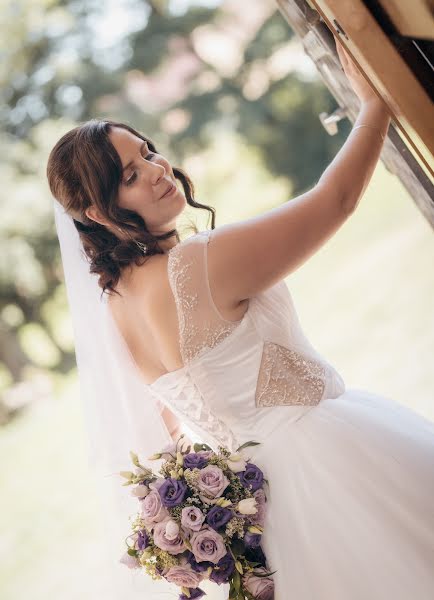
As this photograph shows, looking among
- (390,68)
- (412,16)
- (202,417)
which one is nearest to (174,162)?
(202,417)

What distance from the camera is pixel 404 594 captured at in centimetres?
168

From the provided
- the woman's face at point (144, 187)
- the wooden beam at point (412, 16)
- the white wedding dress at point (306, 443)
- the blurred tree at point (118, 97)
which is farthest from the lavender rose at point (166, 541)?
the blurred tree at point (118, 97)

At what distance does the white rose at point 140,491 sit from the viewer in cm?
189

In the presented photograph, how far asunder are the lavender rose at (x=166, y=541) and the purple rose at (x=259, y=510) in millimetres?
189

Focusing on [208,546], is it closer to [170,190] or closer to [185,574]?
[185,574]

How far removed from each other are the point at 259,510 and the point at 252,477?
9 centimetres

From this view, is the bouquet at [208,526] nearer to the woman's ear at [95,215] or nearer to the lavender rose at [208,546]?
the lavender rose at [208,546]

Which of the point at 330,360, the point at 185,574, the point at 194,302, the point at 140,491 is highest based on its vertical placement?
the point at 194,302

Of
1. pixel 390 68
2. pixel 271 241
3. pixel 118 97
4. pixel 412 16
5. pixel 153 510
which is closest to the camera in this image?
pixel 412 16

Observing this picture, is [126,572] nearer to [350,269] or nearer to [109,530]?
[109,530]

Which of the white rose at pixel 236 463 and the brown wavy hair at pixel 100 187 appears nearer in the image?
the white rose at pixel 236 463

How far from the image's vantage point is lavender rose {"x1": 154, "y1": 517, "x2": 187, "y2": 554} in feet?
5.81

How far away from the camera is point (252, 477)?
183cm

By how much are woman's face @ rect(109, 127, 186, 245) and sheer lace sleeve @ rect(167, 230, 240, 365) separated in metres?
0.20
